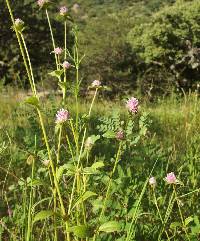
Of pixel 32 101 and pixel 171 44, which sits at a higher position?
pixel 32 101

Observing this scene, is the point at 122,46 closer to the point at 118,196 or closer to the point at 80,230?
the point at 118,196

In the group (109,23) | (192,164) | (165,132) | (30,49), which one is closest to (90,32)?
(109,23)

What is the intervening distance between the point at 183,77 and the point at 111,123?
11.6 m

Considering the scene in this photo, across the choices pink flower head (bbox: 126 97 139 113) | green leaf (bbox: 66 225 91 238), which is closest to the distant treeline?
pink flower head (bbox: 126 97 139 113)

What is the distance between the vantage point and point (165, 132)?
13.1 ft

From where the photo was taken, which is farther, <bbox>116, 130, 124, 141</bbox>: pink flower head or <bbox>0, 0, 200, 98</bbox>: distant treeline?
<bbox>0, 0, 200, 98</bbox>: distant treeline

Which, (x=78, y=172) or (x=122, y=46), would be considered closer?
(x=78, y=172)

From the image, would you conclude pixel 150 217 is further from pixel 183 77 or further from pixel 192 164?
pixel 183 77

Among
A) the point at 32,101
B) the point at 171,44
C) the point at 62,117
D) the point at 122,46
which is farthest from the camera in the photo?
the point at 122,46

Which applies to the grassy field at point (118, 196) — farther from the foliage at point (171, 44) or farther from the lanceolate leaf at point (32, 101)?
the foliage at point (171, 44)

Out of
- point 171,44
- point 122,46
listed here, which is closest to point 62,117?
point 171,44

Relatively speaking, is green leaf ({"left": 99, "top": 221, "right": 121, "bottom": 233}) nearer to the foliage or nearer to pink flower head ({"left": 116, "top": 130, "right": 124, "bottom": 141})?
pink flower head ({"left": 116, "top": 130, "right": 124, "bottom": 141})

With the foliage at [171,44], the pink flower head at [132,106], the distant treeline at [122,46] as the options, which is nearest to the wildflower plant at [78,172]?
the pink flower head at [132,106]

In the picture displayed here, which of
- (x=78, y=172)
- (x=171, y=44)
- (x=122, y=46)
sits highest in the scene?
(x=78, y=172)
